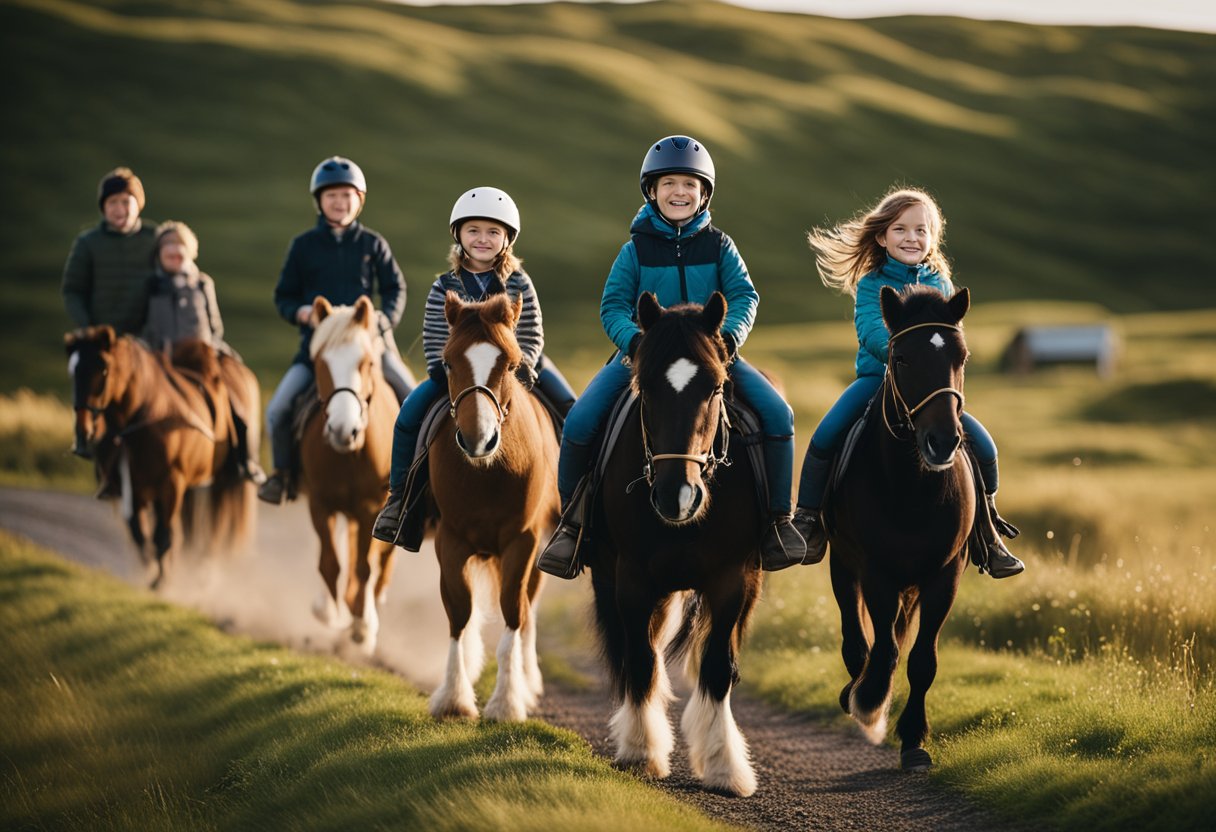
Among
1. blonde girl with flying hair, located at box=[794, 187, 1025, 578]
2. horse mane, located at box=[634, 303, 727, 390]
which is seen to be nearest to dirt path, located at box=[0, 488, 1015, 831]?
blonde girl with flying hair, located at box=[794, 187, 1025, 578]

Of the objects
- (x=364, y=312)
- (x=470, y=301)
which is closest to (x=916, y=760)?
(x=470, y=301)

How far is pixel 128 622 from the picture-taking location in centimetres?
1242

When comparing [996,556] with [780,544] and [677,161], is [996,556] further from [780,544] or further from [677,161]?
[677,161]

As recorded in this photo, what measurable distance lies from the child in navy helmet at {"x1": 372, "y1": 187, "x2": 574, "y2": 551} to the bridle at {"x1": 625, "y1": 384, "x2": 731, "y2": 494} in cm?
168

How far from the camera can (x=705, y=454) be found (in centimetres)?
653

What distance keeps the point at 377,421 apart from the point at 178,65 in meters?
92.8

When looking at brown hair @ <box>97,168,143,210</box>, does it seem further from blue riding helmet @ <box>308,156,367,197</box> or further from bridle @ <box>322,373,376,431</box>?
bridle @ <box>322,373,376,431</box>

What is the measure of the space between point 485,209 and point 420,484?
2.00m

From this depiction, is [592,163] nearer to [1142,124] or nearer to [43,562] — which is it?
[1142,124]

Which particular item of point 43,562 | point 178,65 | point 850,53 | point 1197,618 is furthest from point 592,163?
point 1197,618

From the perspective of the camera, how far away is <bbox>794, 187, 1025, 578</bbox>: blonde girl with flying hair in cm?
789

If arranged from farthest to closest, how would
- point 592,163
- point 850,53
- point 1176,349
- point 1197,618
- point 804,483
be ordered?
1. point 850,53
2. point 592,163
3. point 1176,349
4. point 1197,618
5. point 804,483

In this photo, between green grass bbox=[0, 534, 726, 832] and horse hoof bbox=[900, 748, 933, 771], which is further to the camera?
horse hoof bbox=[900, 748, 933, 771]

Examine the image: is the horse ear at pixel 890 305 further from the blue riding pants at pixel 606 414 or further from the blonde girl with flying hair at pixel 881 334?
the blue riding pants at pixel 606 414
